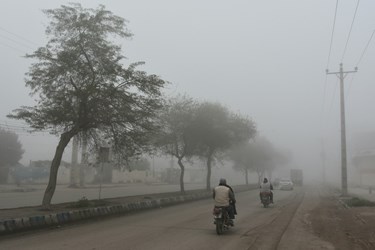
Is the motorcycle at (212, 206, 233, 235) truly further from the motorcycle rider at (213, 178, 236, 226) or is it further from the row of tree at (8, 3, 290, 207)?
the row of tree at (8, 3, 290, 207)

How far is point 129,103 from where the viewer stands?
2000cm

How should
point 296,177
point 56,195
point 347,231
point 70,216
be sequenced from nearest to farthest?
point 347,231 → point 70,216 → point 56,195 → point 296,177

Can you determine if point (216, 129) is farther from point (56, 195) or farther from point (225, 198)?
point (225, 198)

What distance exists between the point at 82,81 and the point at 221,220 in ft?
31.6

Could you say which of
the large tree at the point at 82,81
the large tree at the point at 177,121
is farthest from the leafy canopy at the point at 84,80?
the large tree at the point at 177,121

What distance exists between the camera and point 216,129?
1495 inches

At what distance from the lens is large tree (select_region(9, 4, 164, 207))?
19.2 m

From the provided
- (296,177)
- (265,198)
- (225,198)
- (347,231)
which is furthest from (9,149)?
(347,231)

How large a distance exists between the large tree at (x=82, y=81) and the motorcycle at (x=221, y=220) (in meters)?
7.60

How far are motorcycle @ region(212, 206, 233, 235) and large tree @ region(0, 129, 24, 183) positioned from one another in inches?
2175

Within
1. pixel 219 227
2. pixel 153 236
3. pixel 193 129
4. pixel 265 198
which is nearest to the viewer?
pixel 153 236

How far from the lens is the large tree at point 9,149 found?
65.6 m

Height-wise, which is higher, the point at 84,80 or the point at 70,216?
the point at 84,80

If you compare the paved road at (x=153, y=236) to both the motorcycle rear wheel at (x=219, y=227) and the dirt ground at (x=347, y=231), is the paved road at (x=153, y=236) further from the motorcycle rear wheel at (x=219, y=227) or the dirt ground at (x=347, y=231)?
the dirt ground at (x=347, y=231)
